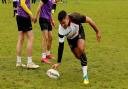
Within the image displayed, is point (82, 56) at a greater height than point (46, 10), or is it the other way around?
point (46, 10)

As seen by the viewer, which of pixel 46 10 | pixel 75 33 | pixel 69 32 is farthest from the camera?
pixel 46 10

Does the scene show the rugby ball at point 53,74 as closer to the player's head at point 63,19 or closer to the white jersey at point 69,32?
the white jersey at point 69,32

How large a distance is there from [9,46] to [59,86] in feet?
22.1

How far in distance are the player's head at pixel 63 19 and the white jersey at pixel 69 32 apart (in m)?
0.20

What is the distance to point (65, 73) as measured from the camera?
10.5 metres

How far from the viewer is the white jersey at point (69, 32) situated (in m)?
9.19

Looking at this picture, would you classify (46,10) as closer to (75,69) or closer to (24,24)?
(24,24)

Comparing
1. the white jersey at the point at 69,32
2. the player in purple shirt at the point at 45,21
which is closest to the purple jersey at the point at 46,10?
the player in purple shirt at the point at 45,21

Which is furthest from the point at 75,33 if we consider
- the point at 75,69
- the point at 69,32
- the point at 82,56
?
the point at 75,69

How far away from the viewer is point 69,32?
9367mm

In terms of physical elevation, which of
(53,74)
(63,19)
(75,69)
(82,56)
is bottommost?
(75,69)

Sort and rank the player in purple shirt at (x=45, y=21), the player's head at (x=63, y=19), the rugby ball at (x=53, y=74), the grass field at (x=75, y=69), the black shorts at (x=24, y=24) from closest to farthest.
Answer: the player's head at (x=63, y=19) → the grass field at (x=75, y=69) → the rugby ball at (x=53, y=74) → the black shorts at (x=24, y=24) → the player in purple shirt at (x=45, y=21)

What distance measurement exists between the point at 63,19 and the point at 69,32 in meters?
0.67

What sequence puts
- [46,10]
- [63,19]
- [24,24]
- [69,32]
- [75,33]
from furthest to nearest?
[46,10]
[24,24]
[75,33]
[69,32]
[63,19]
